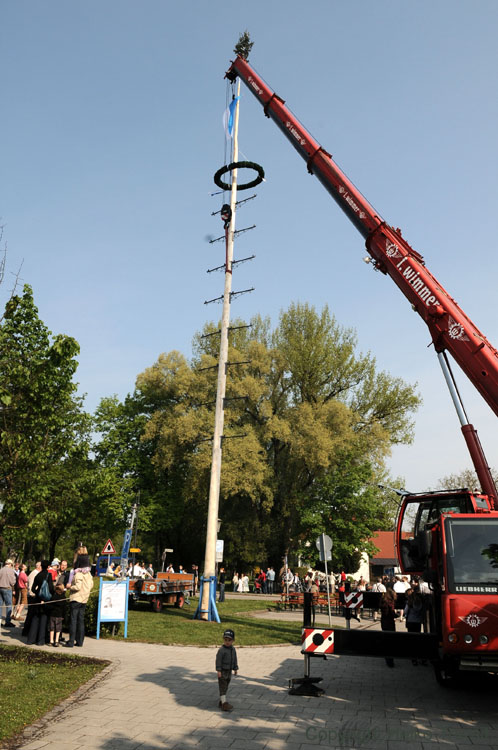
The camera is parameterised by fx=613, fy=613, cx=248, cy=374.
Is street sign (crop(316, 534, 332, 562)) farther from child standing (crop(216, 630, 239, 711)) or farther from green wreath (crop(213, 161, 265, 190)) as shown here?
green wreath (crop(213, 161, 265, 190))

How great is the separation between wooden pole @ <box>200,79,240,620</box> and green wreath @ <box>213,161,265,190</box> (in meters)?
0.27

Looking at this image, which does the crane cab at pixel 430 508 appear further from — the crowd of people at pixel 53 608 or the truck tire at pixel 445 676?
Answer: the crowd of people at pixel 53 608

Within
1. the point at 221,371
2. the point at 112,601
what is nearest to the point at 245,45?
the point at 221,371

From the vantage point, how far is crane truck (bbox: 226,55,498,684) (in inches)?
322

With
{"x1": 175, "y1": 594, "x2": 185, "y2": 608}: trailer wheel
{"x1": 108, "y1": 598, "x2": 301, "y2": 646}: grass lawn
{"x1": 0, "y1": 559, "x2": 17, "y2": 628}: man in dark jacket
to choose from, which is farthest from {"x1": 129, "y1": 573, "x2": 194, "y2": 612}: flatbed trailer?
{"x1": 0, "y1": 559, "x2": 17, "y2": 628}: man in dark jacket

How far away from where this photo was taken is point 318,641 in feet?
29.4

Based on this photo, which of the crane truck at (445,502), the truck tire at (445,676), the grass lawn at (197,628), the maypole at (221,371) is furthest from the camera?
the maypole at (221,371)

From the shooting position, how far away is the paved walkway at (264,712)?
6738 millimetres

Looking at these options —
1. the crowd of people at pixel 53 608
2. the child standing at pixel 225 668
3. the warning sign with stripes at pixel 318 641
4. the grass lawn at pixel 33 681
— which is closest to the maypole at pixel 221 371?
the crowd of people at pixel 53 608

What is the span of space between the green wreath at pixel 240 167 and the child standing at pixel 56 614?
1655 centimetres

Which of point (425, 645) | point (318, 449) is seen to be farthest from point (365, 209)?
point (318, 449)

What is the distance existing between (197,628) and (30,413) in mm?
7436

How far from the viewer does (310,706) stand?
8.53 m

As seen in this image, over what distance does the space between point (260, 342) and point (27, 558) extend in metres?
27.6
